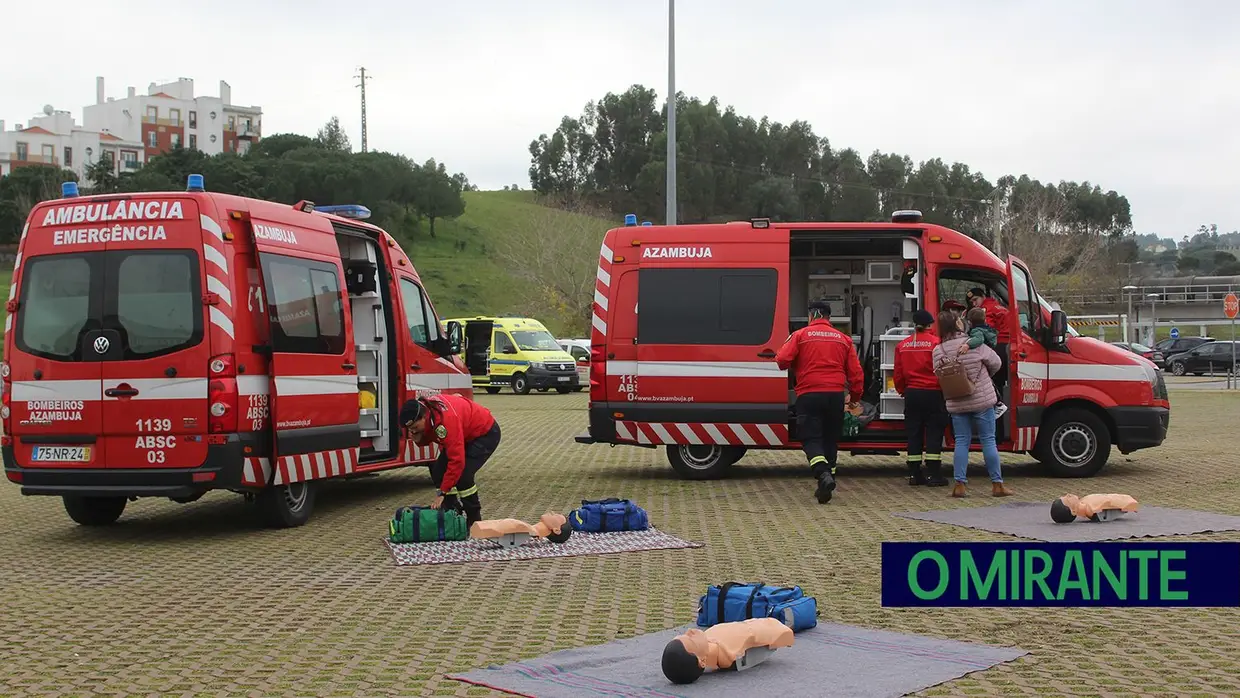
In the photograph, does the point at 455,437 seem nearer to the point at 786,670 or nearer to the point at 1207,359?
the point at 786,670

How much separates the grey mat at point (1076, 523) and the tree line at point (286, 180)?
229ft

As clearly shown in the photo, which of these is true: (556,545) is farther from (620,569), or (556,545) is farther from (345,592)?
(345,592)

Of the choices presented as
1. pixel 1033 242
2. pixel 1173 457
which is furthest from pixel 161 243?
pixel 1033 242

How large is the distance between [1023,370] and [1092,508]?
399 centimetres

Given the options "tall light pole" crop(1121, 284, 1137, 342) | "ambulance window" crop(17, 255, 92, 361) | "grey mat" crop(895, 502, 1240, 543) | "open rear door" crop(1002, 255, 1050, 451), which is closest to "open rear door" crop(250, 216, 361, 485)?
"ambulance window" crop(17, 255, 92, 361)

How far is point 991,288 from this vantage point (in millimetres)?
14555

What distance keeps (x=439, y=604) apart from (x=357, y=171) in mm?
85977

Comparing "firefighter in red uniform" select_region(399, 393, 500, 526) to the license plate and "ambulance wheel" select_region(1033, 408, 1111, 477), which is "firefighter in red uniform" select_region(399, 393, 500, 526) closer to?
the license plate

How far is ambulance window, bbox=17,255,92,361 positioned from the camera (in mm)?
10648

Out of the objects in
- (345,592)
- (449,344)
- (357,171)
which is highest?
(357,171)

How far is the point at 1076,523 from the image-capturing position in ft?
34.7

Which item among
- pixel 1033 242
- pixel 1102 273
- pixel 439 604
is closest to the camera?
pixel 439 604

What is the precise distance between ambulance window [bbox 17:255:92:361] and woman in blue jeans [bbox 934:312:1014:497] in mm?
7630

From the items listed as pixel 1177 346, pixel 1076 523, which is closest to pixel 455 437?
pixel 1076 523
